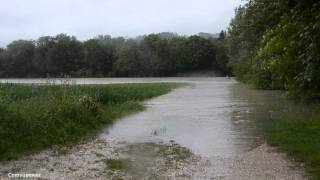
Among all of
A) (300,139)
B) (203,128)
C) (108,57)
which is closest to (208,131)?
(203,128)

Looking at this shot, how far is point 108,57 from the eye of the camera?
115688 millimetres

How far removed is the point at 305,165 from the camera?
10.6m

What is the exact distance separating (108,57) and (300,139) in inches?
4077

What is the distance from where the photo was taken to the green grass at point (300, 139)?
10870mm

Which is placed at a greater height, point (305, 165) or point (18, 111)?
point (18, 111)

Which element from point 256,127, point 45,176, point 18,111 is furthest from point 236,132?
point 45,176

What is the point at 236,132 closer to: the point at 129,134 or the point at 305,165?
the point at 129,134

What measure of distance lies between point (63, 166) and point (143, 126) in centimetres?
767

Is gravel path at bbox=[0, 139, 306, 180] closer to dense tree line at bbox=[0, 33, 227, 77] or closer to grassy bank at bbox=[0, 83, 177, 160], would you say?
grassy bank at bbox=[0, 83, 177, 160]

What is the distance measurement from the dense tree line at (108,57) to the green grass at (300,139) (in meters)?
94.7

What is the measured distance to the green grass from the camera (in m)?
10.9

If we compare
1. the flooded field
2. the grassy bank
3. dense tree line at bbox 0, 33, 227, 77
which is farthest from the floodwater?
dense tree line at bbox 0, 33, 227, 77

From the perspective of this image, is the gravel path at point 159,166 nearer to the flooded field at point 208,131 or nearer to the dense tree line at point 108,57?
the flooded field at point 208,131

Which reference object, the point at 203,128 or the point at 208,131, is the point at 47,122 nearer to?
the point at 208,131
